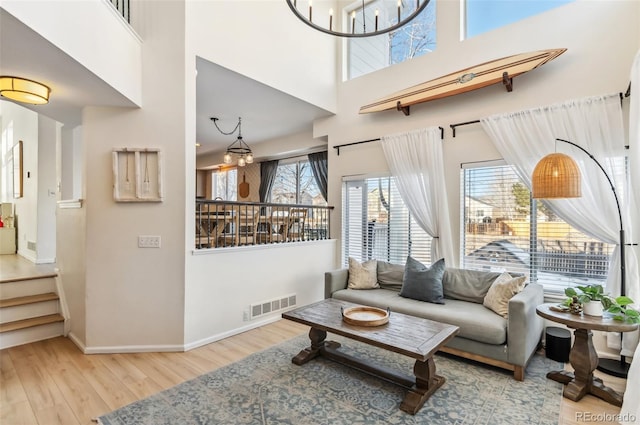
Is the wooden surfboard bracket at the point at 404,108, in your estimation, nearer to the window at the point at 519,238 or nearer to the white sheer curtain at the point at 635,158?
the window at the point at 519,238

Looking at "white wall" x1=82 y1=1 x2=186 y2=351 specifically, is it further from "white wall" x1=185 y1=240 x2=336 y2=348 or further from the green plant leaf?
the green plant leaf

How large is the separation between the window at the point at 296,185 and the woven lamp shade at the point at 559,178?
440cm

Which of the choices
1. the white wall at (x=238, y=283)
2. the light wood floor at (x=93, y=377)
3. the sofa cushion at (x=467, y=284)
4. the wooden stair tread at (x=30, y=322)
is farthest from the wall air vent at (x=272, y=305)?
the wooden stair tread at (x=30, y=322)

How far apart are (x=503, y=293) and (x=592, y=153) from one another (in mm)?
1672

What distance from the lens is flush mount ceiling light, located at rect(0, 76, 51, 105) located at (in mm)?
2631

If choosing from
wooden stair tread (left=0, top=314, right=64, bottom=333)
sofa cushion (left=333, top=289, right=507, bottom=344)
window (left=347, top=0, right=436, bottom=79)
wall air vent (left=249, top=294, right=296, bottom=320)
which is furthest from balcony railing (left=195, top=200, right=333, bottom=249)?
window (left=347, top=0, right=436, bottom=79)

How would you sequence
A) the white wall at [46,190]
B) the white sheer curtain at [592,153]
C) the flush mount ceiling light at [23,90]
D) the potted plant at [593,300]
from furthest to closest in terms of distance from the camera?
the white wall at [46,190] → the white sheer curtain at [592,153] → the flush mount ceiling light at [23,90] → the potted plant at [593,300]

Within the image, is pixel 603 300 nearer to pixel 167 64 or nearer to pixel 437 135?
pixel 437 135

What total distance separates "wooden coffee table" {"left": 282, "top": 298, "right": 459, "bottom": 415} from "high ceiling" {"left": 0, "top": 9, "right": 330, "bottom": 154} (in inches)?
108

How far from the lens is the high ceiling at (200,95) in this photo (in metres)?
2.25

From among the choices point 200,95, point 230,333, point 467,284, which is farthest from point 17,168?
point 467,284

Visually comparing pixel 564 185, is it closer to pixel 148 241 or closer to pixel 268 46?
pixel 268 46

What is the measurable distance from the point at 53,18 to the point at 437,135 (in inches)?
158

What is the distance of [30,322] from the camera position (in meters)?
3.67
